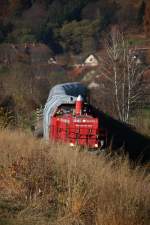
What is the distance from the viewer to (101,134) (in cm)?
1897

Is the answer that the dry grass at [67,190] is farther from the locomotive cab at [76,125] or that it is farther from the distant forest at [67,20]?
the distant forest at [67,20]

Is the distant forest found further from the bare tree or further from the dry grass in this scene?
the dry grass

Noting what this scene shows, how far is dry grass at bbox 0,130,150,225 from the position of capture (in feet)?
21.2

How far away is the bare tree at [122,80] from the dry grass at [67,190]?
84.1 ft

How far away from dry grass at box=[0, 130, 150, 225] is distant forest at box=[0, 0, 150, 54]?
7644cm

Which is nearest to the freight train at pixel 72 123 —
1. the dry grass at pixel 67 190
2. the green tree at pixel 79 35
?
the dry grass at pixel 67 190

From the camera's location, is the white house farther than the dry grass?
Yes

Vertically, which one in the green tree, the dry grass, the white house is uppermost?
the dry grass

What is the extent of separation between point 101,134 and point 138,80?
20.0 m

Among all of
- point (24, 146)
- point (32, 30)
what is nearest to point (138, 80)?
point (24, 146)

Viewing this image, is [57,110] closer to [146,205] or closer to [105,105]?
[146,205]

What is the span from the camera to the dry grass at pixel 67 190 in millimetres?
6453

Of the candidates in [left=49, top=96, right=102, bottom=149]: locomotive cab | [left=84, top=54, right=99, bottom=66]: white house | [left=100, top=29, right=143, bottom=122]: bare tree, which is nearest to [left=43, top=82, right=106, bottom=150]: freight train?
[left=49, top=96, right=102, bottom=149]: locomotive cab

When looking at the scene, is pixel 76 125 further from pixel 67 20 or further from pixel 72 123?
pixel 67 20
